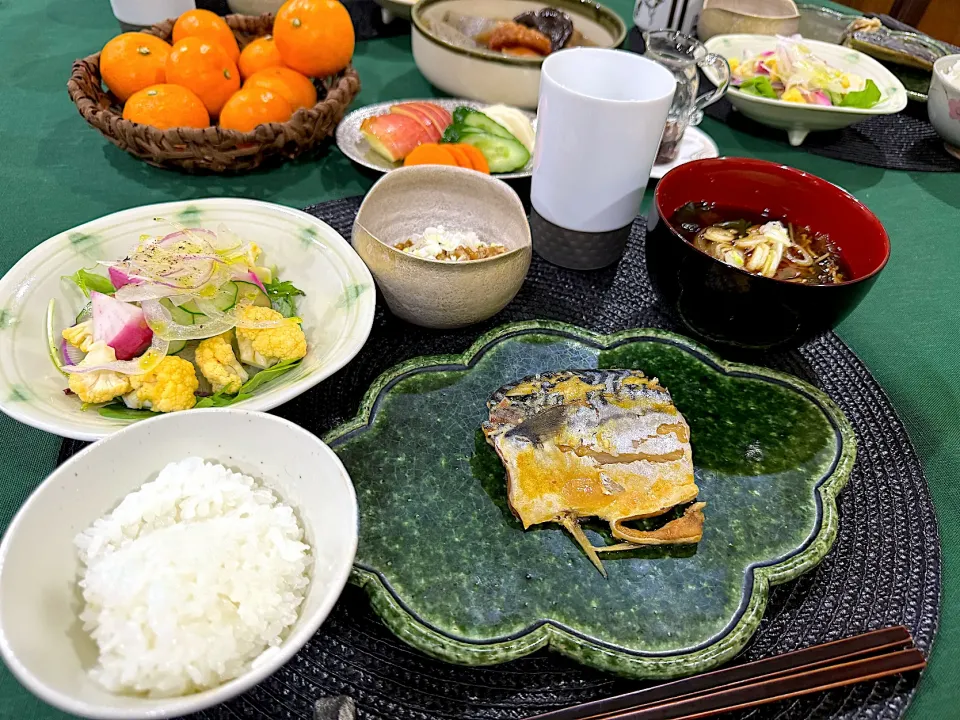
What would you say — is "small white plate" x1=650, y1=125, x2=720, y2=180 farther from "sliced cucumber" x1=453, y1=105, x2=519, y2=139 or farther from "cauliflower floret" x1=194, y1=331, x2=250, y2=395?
A: "cauliflower floret" x1=194, y1=331, x2=250, y2=395

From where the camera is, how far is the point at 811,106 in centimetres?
190

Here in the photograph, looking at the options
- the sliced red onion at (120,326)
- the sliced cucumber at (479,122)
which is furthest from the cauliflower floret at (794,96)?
the sliced red onion at (120,326)

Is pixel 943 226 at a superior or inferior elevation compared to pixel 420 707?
superior

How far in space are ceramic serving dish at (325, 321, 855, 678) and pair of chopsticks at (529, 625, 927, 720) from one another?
0.03 metres

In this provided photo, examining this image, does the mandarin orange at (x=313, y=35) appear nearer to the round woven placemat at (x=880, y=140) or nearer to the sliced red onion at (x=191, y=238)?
the sliced red onion at (x=191, y=238)

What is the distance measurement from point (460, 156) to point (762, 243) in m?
0.76

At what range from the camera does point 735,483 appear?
1.06 metres

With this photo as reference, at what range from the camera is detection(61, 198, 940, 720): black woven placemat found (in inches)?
33.1

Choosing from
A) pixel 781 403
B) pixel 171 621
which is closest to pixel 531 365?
pixel 781 403

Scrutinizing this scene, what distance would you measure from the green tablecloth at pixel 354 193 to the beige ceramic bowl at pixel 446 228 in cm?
38

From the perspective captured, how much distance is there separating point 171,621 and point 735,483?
85 cm

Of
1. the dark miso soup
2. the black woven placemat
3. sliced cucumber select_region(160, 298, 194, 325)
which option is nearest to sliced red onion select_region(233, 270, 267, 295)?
sliced cucumber select_region(160, 298, 194, 325)

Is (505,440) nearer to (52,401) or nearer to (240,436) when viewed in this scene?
(240,436)

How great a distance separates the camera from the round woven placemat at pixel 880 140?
2.03 m
